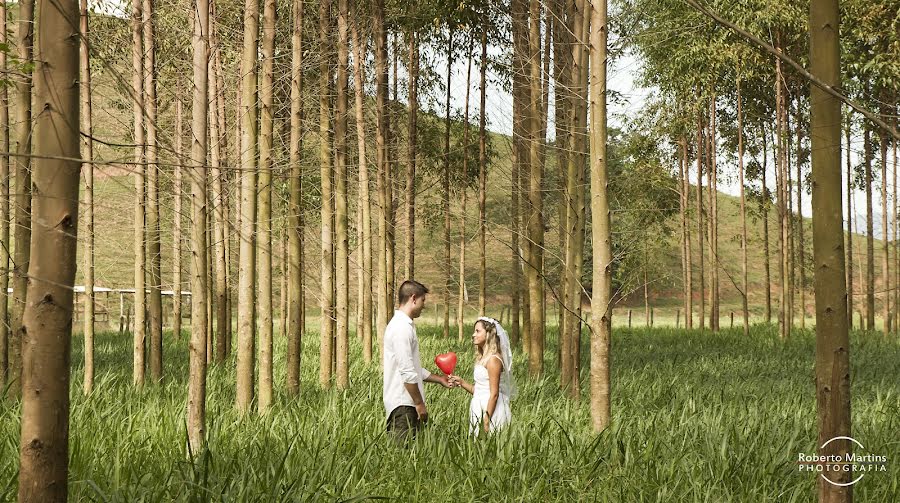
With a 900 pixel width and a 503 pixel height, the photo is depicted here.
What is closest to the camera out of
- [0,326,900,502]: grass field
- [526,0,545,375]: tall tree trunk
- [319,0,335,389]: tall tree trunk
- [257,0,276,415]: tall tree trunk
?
[0,326,900,502]: grass field

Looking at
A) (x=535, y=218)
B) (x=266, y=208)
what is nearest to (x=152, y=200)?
(x=266, y=208)

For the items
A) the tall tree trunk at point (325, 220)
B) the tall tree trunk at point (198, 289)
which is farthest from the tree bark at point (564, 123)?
the tall tree trunk at point (198, 289)

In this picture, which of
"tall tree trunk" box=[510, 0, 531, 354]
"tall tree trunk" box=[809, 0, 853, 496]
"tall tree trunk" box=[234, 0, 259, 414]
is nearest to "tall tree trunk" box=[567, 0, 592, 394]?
"tall tree trunk" box=[510, 0, 531, 354]

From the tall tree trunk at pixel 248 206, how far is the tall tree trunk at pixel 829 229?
4511mm

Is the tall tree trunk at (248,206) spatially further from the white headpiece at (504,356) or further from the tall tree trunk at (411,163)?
the tall tree trunk at (411,163)

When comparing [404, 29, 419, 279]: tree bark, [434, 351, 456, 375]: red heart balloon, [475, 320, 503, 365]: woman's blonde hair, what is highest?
[404, 29, 419, 279]: tree bark

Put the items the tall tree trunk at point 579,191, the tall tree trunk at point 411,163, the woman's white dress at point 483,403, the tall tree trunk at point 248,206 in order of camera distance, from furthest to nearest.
Result: the tall tree trunk at point 411,163 → the tall tree trunk at point 579,191 → the tall tree trunk at point 248,206 → the woman's white dress at point 483,403

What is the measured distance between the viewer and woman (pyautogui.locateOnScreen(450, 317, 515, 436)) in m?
5.65

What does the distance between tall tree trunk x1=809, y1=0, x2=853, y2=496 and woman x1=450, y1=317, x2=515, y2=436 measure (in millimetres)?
2277

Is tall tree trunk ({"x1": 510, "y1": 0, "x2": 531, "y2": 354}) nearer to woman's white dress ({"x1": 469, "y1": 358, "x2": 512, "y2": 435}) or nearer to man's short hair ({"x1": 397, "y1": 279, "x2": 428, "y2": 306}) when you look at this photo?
woman's white dress ({"x1": 469, "y1": 358, "x2": 512, "y2": 435})

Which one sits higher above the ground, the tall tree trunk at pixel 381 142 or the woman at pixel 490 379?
the tall tree trunk at pixel 381 142

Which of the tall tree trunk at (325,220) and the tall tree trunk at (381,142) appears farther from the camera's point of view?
the tall tree trunk at (381,142)

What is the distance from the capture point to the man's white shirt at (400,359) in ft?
17.7

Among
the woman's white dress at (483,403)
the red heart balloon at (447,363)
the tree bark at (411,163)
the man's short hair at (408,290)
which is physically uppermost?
the tree bark at (411,163)
